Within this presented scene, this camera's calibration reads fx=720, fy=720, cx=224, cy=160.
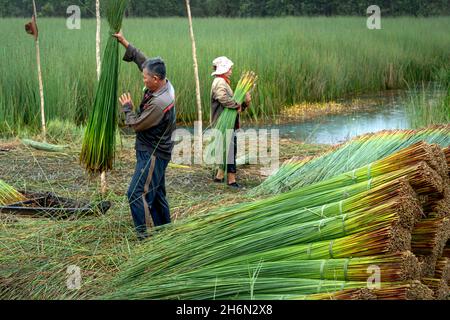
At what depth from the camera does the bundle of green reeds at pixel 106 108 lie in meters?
4.95

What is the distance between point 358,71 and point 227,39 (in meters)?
2.73

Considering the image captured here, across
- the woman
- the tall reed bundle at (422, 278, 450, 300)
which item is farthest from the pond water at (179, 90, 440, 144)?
the tall reed bundle at (422, 278, 450, 300)

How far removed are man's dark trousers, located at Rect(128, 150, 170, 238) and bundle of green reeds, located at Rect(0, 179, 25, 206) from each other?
1.34 m

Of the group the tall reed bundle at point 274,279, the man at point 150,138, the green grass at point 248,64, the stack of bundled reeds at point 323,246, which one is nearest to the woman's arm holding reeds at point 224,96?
the man at point 150,138

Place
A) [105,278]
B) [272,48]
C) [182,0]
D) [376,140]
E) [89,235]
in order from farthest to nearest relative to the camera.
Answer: [182,0] → [272,48] → [376,140] → [89,235] → [105,278]

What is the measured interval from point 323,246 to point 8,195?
3062 mm

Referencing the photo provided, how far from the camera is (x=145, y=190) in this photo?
15.1ft

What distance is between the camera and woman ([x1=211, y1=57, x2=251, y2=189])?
21.6ft

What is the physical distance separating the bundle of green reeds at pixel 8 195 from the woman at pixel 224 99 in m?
1.98

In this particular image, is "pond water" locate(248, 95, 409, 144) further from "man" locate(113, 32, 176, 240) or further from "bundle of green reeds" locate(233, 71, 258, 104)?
"man" locate(113, 32, 176, 240)

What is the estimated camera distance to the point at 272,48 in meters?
13.5

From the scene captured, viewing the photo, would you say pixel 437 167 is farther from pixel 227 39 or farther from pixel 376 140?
pixel 227 39

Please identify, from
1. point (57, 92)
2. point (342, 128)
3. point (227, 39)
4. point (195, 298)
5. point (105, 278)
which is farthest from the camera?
point (227, 39)
